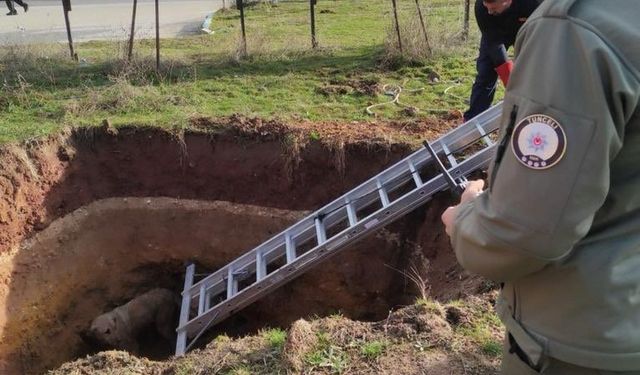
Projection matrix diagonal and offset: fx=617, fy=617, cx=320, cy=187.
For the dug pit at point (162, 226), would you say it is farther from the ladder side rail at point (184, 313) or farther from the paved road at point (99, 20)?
the paved road at point (99, 20)

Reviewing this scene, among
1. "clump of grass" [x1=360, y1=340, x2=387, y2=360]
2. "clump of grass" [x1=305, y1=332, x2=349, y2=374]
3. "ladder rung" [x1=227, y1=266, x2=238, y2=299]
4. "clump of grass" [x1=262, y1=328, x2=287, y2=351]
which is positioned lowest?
"ladder rung" [x1=227, y1=266, x2=238, y2=299]

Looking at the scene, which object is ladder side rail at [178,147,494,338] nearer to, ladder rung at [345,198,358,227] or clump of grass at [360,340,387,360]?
ladder rung at [345,198,358,227]

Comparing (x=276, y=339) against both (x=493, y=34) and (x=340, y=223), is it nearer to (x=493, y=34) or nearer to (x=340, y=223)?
(x=340, y=223)

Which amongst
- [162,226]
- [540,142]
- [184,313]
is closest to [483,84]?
[184,313]

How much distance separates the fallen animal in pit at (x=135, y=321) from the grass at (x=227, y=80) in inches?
80.2

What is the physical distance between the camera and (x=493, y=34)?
18.4ft

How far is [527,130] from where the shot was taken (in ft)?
4.54

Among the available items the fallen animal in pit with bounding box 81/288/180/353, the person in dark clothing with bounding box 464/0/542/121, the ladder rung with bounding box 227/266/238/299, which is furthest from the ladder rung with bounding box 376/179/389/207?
the fallen animal in pit with bounding box 81/288/180/353

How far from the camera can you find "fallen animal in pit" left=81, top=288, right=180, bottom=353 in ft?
21.3

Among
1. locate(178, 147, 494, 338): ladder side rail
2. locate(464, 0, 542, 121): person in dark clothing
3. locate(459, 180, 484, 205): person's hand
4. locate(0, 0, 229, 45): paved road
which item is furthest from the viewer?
locate(0, 0, 229, 45): paved road

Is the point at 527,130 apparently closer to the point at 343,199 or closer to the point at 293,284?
the point at 343,199

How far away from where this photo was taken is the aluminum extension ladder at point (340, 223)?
17.0 ft

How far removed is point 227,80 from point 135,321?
3.72m

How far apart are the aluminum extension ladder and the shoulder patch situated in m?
3.53
